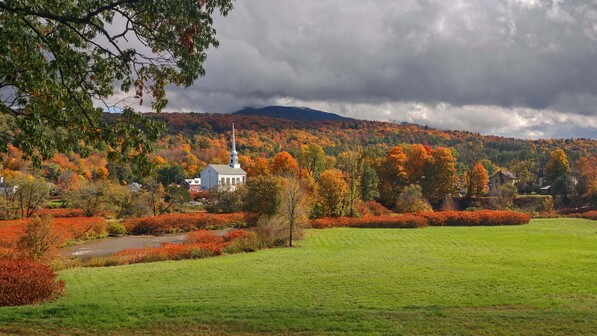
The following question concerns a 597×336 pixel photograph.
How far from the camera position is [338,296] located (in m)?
16.6

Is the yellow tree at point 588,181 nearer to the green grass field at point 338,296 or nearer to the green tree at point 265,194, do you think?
the green grass field at point 338,296

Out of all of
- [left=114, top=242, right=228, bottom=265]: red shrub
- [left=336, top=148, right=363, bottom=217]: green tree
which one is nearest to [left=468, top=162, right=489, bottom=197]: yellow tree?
[left=336, top=148, right=363, bottom=217]: green tree

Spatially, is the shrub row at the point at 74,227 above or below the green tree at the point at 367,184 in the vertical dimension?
below

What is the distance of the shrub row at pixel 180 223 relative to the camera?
50.4m

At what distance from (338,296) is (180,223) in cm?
3817

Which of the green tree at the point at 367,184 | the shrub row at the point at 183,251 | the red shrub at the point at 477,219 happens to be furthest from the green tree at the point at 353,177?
the shrub row at the point at 183,251

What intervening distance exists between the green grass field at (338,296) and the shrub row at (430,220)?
18.5 m

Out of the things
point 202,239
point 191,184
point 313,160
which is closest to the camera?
point 202,239

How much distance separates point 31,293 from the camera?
1641cm

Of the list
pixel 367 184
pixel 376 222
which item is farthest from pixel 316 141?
pixel 376 222

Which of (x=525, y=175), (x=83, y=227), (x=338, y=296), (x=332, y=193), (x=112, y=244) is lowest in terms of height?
(x=112, y=244)

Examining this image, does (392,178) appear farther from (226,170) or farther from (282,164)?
(226,170)

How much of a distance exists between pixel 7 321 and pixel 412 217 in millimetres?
45326

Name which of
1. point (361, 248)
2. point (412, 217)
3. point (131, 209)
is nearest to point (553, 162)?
point (412, 217)
